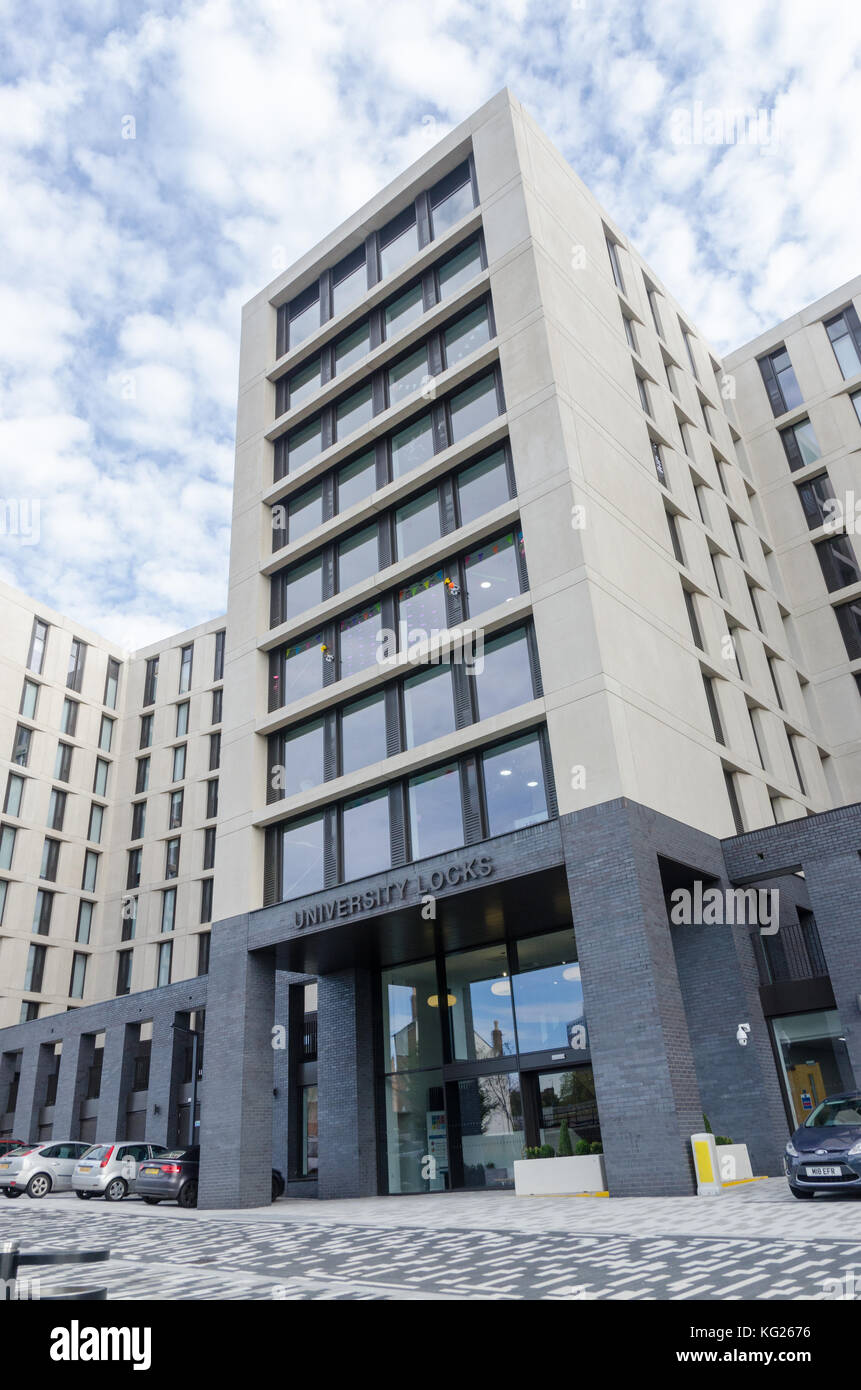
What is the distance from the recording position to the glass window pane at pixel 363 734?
74.7 feet

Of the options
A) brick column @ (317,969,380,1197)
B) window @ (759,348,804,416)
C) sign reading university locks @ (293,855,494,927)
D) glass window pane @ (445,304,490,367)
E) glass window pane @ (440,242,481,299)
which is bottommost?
brick column @ (317,969,380,1197)

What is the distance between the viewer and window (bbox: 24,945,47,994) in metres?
47.0

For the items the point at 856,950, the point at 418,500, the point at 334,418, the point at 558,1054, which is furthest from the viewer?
the point at 334,418

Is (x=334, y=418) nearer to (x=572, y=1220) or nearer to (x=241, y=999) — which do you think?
(x=241, y=999)

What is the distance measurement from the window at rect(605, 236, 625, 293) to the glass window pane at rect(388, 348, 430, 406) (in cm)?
683

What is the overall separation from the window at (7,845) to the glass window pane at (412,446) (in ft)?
108

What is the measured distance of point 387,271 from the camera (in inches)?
1099

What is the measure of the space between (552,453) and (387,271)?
10.8 meters

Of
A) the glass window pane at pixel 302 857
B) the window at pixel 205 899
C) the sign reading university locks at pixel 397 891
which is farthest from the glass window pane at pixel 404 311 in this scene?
the window at pixel 205 899

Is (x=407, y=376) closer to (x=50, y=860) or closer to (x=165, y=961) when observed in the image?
(x=165, y=961)

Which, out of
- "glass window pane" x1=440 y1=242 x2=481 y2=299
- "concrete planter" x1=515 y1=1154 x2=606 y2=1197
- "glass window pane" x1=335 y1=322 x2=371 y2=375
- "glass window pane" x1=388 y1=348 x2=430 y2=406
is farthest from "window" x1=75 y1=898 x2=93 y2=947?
"concrete planter" x1=515 y1=1154 x2=606 y2=1197

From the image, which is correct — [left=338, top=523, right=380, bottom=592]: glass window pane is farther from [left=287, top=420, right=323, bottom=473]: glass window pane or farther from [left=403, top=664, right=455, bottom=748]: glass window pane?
[left=403, top=664, right=455, bottom=748]: glass window pane

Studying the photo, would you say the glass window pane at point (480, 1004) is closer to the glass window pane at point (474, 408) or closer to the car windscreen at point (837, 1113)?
the car windscreen at point (837, 1113)
